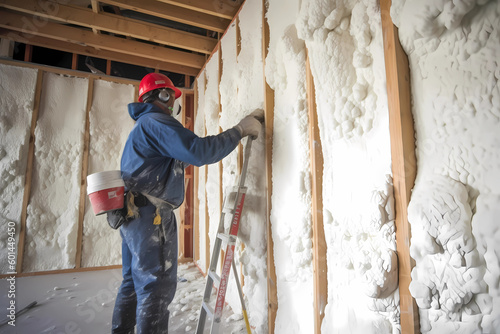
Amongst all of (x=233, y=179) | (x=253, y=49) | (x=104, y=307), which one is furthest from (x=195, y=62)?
(x=104, y=307)

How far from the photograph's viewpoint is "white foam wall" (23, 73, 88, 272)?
3.10m

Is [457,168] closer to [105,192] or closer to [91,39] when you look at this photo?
[105,192]

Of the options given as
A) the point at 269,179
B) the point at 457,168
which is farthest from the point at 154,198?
the point at 457,168

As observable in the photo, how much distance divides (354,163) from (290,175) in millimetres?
436

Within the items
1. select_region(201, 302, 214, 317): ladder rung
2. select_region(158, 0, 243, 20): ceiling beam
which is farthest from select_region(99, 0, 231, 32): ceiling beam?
select_region(201, 302, 214, 317): ladder rung

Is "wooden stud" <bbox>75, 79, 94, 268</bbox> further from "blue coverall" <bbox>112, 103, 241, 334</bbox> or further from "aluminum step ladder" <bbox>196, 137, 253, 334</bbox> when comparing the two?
"aluminum step ladder" <bbox>196, 137, 253, 334</bbox>

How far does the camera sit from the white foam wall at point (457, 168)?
614 mm

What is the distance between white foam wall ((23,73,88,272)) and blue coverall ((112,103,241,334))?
2.11 m

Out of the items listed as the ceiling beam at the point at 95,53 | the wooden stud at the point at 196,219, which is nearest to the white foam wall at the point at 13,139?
the ceiling beam at the point at 95,53

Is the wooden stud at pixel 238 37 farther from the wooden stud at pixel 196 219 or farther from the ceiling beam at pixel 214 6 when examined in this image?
the wooden stud at pixel 196 219

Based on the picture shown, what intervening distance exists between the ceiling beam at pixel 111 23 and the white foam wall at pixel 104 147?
2.97 ft

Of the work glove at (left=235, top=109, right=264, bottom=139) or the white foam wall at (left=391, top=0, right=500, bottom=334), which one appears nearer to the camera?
the white foam wall at (left=391, top=0, right=500, bottom=334)

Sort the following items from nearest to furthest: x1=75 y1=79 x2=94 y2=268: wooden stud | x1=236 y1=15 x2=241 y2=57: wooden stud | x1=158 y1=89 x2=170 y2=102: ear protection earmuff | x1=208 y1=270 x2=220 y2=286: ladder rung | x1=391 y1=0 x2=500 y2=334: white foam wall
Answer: x1=391 y1=0 x2=500 y2=334: white foam wall, x1=208 y1=270 x2=220 y2=286: ladder rung, x1=158 y1=89 x2=170 y2=102: ear protection earmuff, x1=236 y1=15 x2=241 y2=57: wooden stud, x1=75 y1=79 x2=94 y2=268: wooden stud

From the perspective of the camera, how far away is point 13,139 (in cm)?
307
